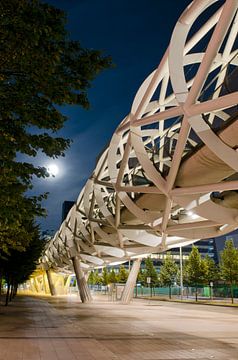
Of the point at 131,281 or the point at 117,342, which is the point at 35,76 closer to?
the point at 117,342

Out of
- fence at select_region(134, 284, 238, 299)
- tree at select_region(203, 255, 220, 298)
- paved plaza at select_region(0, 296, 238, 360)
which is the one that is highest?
tree at select_region(203, 255, 220, 298)

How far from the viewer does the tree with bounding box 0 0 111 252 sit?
8.16 meters

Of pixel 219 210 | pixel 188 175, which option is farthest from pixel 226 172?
pixel 219 210

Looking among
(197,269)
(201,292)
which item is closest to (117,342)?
(197,269)

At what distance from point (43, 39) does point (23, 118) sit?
6.09 ft

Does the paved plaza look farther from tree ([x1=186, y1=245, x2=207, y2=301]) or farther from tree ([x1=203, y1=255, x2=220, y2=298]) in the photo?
tree ([x1=203, y1=255, x2=220, y2=298])

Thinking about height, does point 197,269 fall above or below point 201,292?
above

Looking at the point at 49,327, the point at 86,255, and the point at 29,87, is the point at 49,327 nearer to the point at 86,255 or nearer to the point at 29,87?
the point at 29,87

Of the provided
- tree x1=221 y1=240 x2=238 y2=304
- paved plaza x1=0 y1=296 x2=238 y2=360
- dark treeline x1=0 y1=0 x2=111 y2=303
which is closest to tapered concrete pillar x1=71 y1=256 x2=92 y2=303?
tree x1=221 y1=240 x2=238 y2=304

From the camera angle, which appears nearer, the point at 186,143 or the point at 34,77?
the point at 34,77

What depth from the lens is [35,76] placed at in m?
8.75

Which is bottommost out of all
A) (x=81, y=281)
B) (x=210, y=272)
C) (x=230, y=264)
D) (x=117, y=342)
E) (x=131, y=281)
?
(x=117, y=342)

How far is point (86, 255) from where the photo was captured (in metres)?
39.1

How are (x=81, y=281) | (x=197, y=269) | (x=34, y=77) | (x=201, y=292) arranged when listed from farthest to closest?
(x=201, y=292), (x=197, y=269), (x=81, y=281), (x=34, y=77)
